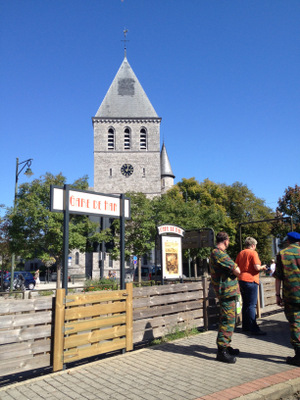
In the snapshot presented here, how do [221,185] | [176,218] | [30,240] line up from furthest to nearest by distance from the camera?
[221,185] → [176,218] → [30,240]

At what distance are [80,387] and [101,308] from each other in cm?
135

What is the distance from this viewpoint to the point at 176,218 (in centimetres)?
3700

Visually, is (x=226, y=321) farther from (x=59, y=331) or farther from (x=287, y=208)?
(x=287, y=208)

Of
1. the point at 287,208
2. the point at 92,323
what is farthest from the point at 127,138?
the point at 92,323

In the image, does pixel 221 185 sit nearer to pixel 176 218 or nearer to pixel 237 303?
pixel 176 218

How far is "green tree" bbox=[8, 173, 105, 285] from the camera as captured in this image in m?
25.8

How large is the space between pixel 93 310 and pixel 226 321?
1.98m

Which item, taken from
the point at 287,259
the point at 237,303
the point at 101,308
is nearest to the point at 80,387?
the point at 101,308

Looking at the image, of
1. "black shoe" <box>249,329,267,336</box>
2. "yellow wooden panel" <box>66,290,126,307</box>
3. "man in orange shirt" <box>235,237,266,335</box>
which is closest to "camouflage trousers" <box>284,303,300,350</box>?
"man in orange shirt" <box>235,237,266,335</box>

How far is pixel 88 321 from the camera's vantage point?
18.0ft

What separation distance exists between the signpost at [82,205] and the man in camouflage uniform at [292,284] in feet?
8.33

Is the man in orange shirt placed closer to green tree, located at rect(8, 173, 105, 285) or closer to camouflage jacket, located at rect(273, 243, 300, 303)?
camouflage jacket, located at rect(273, 243, 300, 303)

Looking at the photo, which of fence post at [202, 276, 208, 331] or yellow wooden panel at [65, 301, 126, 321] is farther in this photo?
fence post at [202, 276, 208, 331]

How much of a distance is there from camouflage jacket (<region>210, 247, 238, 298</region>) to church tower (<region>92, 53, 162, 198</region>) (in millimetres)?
50289
